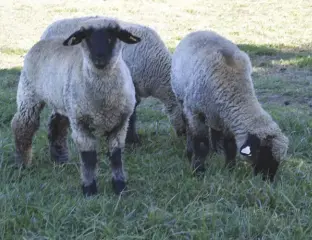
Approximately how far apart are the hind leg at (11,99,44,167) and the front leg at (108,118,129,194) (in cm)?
109

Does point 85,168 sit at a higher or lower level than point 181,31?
higher

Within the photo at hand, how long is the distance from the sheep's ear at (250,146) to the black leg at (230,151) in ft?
2.02

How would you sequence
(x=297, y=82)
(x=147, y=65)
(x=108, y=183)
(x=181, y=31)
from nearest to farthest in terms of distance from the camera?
(x=108, y=183)
(x=147, y=65)
(x=297, y=82)
(x=181, y=31)

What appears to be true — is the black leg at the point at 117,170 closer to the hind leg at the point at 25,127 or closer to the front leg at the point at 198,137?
the front leg at the point at 198,137

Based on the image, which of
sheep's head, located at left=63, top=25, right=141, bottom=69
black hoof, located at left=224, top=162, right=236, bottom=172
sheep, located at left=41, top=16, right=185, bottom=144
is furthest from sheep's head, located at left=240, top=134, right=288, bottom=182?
sheep, located at left=41, top=16, right=185, bottom=144

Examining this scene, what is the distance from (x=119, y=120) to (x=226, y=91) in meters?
1.28

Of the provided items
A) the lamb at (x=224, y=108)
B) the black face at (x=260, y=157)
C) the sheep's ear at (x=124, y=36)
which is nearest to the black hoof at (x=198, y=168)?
the lamb at (x=224, y=108)

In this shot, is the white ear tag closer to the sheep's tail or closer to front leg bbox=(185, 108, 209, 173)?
front leg bbox=(185, 108, 209, 173)

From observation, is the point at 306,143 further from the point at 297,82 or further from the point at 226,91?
the point at 297,82

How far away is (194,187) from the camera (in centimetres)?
556

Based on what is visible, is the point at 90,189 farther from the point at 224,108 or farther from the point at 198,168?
the point at 224,108

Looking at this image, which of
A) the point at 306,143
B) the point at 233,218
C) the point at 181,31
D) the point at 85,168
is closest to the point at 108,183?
the point at 85,168

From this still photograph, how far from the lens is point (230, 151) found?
640cm

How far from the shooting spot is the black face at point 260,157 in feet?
18.3
